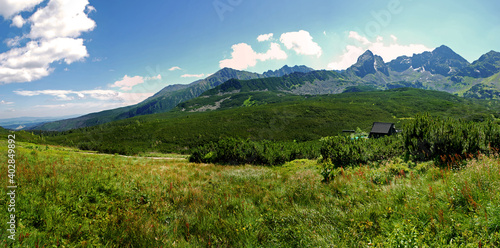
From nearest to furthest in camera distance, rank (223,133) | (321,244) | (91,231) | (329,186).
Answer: (321,244) < (91,231) < (329,186) < (223,133)

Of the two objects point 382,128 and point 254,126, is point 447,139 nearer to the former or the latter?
point 382,128

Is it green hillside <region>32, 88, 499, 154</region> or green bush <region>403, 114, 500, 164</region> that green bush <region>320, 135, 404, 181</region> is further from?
green hillside <region>32, 88, 499, 154</region>

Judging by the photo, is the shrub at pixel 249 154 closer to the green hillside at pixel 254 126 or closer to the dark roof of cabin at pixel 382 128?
the dark roof of cabin at pixel 382 128

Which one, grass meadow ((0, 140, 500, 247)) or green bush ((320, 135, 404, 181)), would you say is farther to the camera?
green bush ((320, 135, 404, 181))

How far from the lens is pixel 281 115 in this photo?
165125 mm

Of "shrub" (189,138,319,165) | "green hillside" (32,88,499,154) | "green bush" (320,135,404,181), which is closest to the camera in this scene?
"green bush" (320,135,404,181)

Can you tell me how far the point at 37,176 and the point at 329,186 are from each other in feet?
30.9

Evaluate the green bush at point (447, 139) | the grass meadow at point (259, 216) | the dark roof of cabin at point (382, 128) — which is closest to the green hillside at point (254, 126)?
the dark roof of cabin at point (382, 128)

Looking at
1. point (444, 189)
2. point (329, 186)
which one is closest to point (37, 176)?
point (329, 186)

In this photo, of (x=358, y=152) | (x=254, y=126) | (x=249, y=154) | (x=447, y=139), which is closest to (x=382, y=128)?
(x=358, y=152)

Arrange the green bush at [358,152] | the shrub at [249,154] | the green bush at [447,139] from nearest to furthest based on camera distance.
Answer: the green bush at [447,139] < the green bush at [358,152] < the shrub at [249,154]

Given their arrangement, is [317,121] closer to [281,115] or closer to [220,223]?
[281,115]

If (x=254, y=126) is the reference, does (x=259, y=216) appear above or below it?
above

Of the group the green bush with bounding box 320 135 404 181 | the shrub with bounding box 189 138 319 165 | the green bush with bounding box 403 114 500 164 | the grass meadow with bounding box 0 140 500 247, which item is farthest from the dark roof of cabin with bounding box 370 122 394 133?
the grass meadow with bounding box 0 140 500 247
